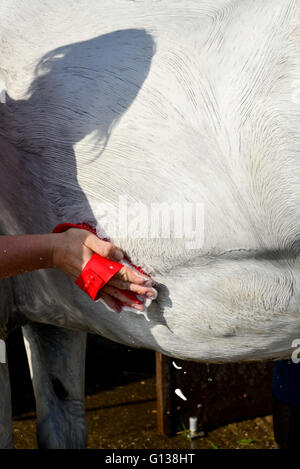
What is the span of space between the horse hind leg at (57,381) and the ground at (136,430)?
0.64 metres

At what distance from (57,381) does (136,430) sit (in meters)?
0.78

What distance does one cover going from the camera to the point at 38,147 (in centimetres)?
81

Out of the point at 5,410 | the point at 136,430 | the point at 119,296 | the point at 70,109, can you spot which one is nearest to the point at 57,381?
the point at 5,410

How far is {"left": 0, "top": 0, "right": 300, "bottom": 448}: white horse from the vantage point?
2.31ft

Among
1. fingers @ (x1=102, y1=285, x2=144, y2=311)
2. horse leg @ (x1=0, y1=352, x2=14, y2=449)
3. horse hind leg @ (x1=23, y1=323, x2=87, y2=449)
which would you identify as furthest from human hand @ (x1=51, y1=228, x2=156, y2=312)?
horse hind leg @ (x1=23, y1=323, x2=87, y2=449)

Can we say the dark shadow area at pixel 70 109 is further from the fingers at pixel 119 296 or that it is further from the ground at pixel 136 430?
the ground at pixel 136 430

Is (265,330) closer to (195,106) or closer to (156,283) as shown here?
(156,283)

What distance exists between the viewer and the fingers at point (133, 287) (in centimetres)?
79

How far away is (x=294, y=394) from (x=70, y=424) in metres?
0.55

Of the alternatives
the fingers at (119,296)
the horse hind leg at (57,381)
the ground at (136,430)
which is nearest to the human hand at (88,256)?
the fingers at (119,296)

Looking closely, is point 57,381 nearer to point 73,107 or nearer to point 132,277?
point 132,277

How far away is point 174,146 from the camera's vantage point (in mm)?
738
